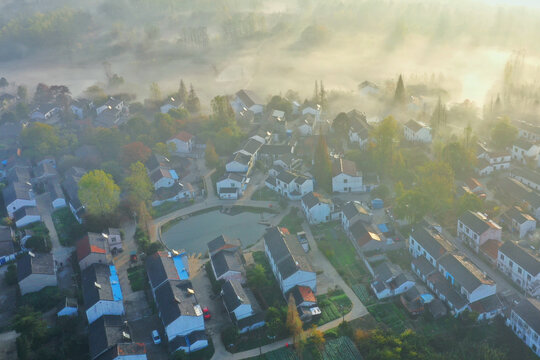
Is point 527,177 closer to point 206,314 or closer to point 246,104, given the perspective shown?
point 206,314

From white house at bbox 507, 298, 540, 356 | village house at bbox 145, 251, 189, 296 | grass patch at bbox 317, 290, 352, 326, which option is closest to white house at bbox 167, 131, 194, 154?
village house at bbox 145, 251, 189, 296

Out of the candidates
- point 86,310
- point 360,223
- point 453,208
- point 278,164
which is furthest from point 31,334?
point 453,208

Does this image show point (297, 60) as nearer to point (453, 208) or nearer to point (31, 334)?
point (453, 208)

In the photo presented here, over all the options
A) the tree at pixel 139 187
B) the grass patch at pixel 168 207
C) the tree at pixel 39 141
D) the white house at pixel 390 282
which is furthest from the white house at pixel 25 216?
the white house at pixel 390 282

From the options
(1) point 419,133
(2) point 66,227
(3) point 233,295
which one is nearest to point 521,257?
(3) point 233,295

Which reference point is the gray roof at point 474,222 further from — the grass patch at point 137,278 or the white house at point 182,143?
the white house at point 182,143

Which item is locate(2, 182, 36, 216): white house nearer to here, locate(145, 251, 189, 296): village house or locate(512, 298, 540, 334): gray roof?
locate(145, 251, 189, 296): village house

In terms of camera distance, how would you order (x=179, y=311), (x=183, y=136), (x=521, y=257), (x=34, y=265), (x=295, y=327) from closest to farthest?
(x=295, y=327) → (x=179, y=311) → (x=521, y=257) → (x=34, y=265) → (x=183, y=136)
